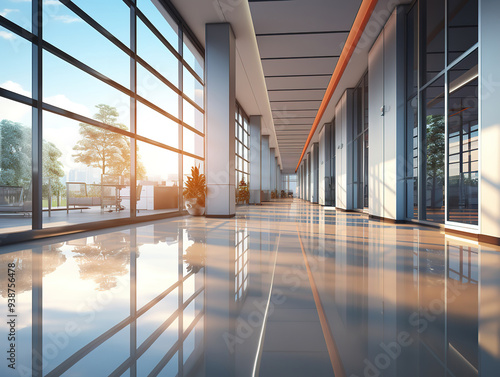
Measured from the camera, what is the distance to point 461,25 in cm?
567

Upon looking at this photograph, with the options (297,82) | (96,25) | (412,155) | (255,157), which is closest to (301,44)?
(297,82)

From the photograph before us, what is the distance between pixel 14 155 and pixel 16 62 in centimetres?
131

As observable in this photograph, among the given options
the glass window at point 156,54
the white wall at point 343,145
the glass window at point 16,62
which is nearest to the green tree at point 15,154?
the glass window at point 16,62

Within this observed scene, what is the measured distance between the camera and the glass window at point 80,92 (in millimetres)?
4984

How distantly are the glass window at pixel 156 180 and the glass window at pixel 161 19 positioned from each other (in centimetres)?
276

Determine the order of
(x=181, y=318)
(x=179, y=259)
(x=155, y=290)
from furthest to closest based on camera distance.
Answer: (x=179, y=259)
(x=155, y=290)
(x=181, y=318)

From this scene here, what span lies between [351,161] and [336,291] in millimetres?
10493

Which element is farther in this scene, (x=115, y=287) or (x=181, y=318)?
(x=115, y=287)

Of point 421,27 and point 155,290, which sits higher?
point 421,27

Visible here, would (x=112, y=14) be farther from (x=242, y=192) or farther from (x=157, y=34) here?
(x=242, y=192)

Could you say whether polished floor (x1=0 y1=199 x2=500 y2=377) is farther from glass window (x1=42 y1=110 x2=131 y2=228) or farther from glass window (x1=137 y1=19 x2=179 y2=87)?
glass window (x1=137 y1=19 x2=179 y2=87)

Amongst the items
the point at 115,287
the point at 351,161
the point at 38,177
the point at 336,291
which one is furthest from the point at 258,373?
the point at 351,161

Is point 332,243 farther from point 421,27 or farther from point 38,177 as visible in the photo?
point 421,27

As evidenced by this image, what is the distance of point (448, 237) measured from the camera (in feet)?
14.6
